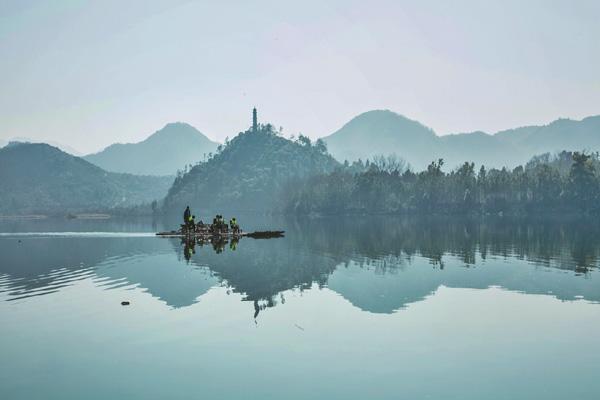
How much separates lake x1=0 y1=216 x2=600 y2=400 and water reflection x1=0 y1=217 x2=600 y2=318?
329 millimetres

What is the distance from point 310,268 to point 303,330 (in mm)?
26483

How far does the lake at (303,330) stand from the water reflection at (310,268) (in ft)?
1.08

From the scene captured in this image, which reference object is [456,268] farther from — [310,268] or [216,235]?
[216,235]

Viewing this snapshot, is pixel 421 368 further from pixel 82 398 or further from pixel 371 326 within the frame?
pixel 82 398

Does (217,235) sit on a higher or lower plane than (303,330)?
higher

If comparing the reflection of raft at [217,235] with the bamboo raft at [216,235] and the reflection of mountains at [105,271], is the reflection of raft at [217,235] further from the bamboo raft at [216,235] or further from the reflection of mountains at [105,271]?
the reflection of mountains at [105,271]

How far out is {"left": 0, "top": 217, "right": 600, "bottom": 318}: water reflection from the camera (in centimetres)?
4128

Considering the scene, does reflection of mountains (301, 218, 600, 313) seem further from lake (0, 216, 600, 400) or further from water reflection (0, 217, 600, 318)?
lake (0, 216, 600, 400)

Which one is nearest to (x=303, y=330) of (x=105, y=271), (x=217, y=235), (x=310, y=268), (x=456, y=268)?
(x=310, y=268)


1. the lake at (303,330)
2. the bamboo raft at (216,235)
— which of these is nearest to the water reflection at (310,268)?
the lake at (303,330)

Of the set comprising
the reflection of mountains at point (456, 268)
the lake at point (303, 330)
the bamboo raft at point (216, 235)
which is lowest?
the lake at point (303, 330)

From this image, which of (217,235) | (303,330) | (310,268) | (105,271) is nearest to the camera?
(303,330)

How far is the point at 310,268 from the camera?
5597 centimetres

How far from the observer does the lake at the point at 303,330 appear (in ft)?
68.7
